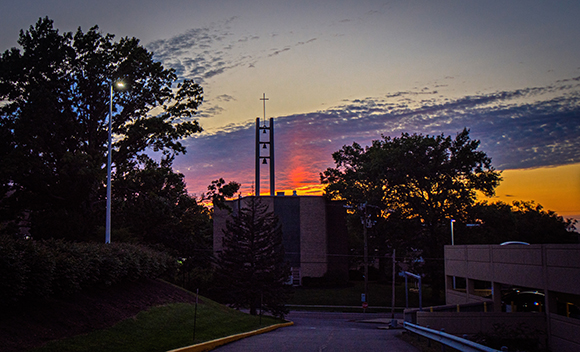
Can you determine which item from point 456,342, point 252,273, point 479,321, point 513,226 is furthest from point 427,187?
point 456,342

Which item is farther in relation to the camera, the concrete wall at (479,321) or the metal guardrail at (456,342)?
the concrete wall at (479,321)

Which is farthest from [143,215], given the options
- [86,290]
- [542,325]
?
[542,325]

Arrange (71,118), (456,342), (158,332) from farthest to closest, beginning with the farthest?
1. (71,118)
2. (158,332)
3. (456,342)

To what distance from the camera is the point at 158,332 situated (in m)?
13.8

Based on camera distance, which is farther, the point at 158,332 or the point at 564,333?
the point at 564,333

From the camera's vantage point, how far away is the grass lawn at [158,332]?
11143 mm

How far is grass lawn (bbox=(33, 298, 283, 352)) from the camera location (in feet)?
36.6

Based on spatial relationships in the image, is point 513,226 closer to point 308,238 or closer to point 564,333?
point 308,238

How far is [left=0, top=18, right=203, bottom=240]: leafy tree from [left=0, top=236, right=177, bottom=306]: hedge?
45.1ft

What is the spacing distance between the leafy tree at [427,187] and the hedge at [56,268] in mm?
40086

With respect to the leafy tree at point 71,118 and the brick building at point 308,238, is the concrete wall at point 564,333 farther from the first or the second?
the brick building at point 308,238

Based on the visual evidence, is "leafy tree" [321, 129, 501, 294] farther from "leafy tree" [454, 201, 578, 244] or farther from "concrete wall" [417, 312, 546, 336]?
"concrete wall" [417, 312, 546, 336]

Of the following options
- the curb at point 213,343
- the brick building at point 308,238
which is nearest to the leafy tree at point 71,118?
the curb at point 213,343

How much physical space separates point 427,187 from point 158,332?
44.2 meters
